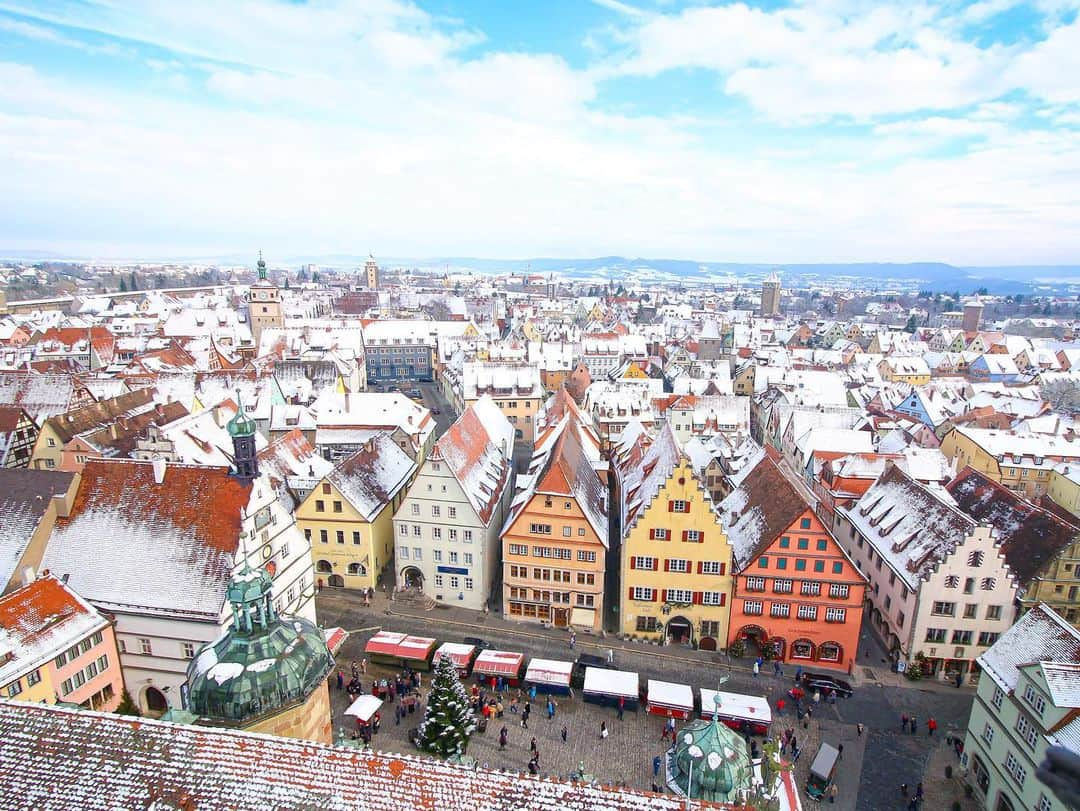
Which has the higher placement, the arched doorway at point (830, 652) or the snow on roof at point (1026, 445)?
the snow on roof at point (1026, 445)

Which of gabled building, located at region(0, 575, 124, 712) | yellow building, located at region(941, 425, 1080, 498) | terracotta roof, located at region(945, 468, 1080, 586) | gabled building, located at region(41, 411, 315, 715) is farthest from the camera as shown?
yellow building, located at region(941, 425, 1080, 498)

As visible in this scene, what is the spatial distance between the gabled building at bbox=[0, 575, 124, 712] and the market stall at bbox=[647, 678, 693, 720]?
99.5 feet

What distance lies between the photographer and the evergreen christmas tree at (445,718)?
33.3 m

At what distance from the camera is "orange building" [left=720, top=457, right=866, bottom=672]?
4341 centimetres

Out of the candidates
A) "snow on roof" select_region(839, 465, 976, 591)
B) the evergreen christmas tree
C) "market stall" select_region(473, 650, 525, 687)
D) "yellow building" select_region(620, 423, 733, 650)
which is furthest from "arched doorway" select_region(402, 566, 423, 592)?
"snow on roof" select_region(839, 465, 976, 591)

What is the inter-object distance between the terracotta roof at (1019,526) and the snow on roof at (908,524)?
2806 millimetres

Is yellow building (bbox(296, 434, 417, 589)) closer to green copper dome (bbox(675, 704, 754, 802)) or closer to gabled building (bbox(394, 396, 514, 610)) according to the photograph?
gabled building (bbox(394, 396, 514, 610))

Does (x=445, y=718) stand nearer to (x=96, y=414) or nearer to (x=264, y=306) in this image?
(x=96, y=414)

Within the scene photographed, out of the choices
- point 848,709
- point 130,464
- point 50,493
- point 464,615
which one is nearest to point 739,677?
point 848,709

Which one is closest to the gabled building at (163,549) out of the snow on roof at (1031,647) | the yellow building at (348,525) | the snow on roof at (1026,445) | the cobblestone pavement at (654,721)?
the cobblestone pavement at (654,721)

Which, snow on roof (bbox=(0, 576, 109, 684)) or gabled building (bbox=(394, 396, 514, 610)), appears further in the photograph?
gabled building (bbox=(394, 396, 514, 610))

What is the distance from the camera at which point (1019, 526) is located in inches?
1870

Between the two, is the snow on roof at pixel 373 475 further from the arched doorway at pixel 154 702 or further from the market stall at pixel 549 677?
the market stall at pixel 549 677

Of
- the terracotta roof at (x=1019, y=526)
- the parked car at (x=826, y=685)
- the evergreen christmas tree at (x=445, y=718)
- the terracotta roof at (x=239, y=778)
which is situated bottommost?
the parked car at (x=826, y=685)
